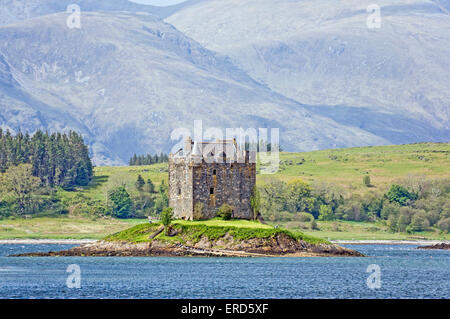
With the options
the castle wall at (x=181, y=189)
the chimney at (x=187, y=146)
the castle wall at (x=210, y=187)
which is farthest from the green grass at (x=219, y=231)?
the chimney at (x=187, y=146)

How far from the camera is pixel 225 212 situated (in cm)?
12262

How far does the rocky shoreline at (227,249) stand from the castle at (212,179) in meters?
5.89

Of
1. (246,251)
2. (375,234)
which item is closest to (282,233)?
(246,251)

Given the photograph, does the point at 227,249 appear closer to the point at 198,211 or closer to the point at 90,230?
the point at 198,211

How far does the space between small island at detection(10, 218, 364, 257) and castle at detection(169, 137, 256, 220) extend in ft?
8.36

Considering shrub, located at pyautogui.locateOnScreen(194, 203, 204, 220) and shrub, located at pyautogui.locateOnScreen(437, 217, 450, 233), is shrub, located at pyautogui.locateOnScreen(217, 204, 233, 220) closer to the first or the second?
shrub, located at pyautogui.locateOnScreen(194, 203, 204, 220)

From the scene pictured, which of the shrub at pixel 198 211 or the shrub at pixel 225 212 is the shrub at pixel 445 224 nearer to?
the shrub at pixel 225 212

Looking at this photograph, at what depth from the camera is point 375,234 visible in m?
193

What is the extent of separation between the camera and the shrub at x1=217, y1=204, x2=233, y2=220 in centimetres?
12262

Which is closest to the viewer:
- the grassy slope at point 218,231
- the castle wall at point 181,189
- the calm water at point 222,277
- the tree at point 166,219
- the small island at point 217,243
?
the calm water at point 222,277

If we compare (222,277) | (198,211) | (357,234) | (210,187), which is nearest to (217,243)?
(198,211)

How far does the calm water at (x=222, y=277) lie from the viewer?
7994cm

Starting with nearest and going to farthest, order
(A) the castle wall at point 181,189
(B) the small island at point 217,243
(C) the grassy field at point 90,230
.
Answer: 1. (B) the small island at point 217,243
2. (A) the castle wall at point 181,189
3. (C) the grassy field at point 90,230
